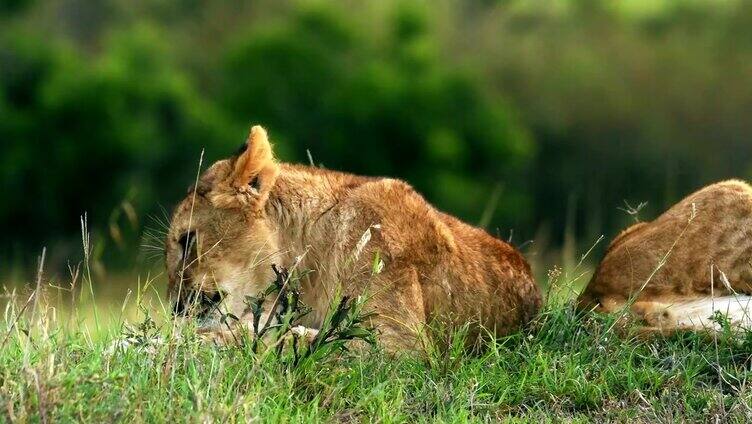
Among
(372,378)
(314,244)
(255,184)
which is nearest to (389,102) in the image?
(255,184)

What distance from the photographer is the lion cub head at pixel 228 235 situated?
17.2 ft

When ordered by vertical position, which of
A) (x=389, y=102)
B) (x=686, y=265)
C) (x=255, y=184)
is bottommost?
(x=389, y=102)

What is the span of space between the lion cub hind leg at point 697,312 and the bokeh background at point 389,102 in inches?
789

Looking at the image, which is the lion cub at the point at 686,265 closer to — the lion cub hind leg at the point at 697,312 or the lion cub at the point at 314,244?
the lion cub hind leg at the point at 697,312

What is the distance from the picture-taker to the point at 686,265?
568 cm

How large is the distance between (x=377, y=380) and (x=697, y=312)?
5.25ft

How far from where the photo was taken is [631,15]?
32.8 meters

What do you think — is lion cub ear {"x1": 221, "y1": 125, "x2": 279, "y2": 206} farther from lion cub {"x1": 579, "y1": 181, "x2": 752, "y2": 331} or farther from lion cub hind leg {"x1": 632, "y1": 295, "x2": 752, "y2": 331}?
lion cub hind leg {"x1": 632, "y1": 295, "x2": 752, "y2": 331}

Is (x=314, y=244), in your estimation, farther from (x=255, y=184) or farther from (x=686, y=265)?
(x=686, y=265)

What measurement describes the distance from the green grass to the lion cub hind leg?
9 centimetres

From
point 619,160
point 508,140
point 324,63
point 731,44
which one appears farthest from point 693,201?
point 324,63

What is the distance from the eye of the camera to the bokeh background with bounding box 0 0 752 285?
1188 inches

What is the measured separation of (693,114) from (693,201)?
1014 inches

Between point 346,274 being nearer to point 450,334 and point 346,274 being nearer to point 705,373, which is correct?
point 450,334
